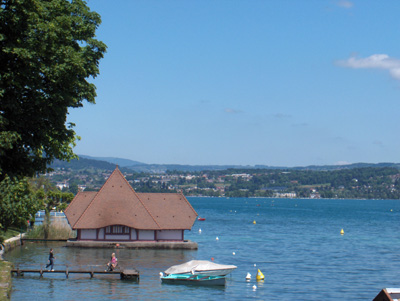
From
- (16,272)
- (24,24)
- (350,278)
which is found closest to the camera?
(24,24)

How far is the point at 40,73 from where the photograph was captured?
26.5 m

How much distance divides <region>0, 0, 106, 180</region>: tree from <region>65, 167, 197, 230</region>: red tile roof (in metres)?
39.2

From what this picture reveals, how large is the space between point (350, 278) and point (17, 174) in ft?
120

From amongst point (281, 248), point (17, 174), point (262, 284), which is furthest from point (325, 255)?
point (17, 174)

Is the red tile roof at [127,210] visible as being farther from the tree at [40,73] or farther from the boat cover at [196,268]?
the tree at [40,73]

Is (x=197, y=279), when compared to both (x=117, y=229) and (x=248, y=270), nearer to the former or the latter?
(x=248, y=270)

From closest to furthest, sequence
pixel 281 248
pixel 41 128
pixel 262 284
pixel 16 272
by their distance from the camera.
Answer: pixel 41 128, pixel 16 272, pixel 262 284, pixel 281 248

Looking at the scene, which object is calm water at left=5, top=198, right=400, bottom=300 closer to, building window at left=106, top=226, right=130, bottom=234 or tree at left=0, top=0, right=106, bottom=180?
building window at left=106, top=226, right=130, bottom=234

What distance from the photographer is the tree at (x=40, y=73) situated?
24688 mm

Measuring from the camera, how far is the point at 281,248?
3221 inches

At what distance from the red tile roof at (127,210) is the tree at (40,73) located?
39.2 metres

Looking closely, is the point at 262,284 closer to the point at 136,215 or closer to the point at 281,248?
the point at 136,215

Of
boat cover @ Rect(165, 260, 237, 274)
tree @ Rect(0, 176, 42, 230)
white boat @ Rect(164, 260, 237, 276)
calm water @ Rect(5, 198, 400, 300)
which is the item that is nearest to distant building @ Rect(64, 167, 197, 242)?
calm water @ Rect(5, 198, 400, 300)

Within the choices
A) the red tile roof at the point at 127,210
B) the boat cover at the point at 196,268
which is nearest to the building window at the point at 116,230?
the red tile roof at the point at 127,210
